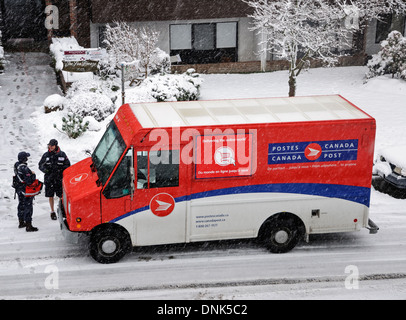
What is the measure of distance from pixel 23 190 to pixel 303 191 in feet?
17.6

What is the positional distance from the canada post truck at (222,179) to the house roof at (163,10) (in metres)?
13.5

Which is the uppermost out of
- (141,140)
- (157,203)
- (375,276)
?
(141,140)

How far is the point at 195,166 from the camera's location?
409 inches

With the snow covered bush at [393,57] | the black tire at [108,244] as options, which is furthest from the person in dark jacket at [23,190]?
the snow covered bush at [393,57]

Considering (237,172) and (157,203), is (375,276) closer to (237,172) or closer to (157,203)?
(237,172)

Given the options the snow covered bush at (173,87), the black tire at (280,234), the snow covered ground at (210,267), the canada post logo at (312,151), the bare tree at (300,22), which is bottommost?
the snow covered ground at (210,267)

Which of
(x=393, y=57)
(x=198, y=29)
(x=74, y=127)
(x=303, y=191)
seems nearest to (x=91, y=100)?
(x=74, y=127)

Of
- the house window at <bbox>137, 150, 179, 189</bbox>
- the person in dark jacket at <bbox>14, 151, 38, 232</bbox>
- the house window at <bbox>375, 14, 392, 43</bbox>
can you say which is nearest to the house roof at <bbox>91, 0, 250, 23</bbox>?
the house window at <bbox>375, 14, 392, 43</bbox>

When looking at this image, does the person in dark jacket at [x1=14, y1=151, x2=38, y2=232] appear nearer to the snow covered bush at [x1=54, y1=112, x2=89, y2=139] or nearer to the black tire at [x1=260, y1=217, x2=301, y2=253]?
the black tire at [x1=260, y1=217, x2=301, y2=253]

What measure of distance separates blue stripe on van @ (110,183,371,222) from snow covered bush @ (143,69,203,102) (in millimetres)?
8664

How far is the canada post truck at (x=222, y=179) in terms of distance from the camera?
1027 cm

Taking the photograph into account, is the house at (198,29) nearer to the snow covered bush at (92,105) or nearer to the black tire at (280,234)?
the snow covered bush at (92,105)

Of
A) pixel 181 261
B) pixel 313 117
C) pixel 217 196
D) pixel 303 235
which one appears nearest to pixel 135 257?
pixel 181 261

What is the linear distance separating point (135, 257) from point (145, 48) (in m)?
11.9
